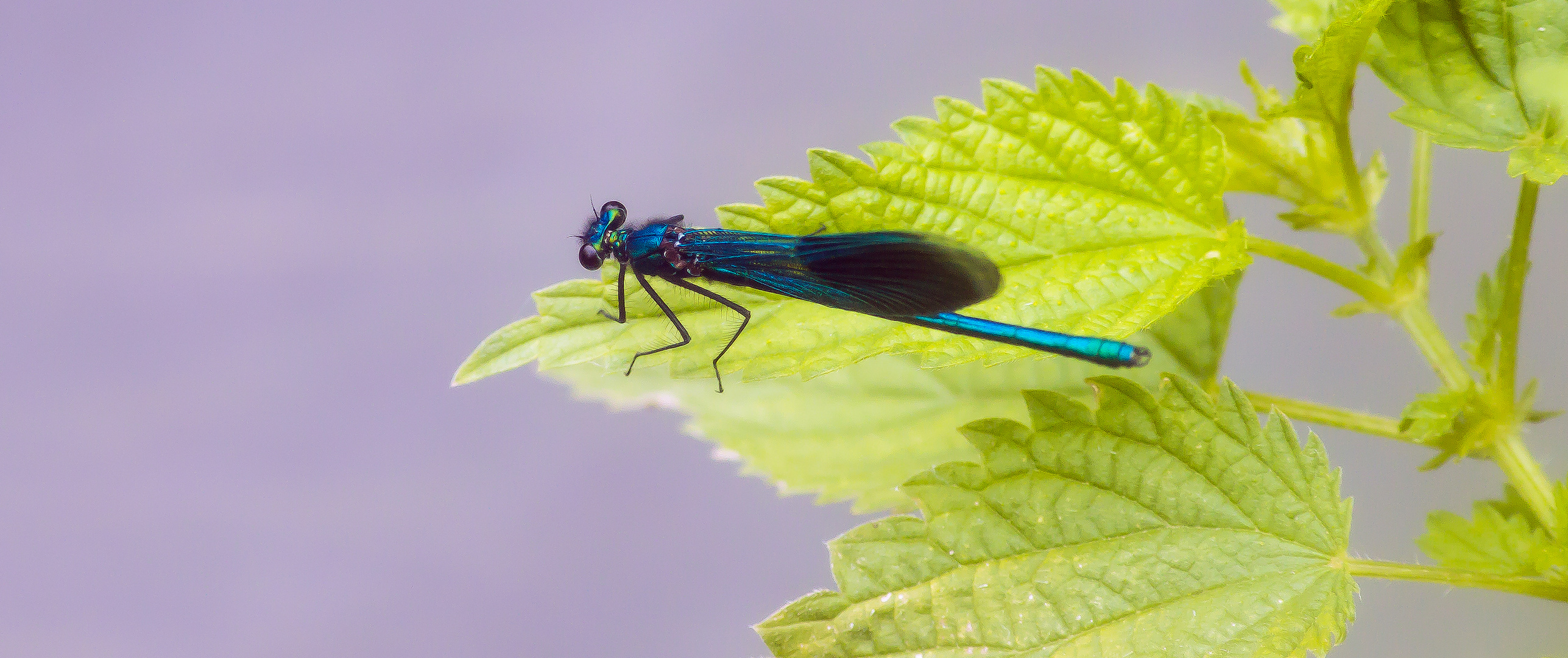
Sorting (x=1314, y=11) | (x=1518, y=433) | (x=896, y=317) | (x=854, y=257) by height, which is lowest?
(x=1518, y=433)

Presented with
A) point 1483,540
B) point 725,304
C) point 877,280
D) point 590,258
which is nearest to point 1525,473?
point 1483,540

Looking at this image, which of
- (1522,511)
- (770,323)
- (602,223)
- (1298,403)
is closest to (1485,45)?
(1298,403)

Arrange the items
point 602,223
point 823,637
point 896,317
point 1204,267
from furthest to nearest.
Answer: point 602,223, point 896,317, point 1204,267, point 823,637

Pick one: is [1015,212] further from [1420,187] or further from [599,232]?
[599,232]

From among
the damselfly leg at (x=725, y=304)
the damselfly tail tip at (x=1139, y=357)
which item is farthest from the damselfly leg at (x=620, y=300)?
the damselfly tail tip at (x=1139, y=357)

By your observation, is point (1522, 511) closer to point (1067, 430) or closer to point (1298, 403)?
point (1298, 403)

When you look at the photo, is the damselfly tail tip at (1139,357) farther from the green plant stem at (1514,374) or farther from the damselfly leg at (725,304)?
the damselfly leg at (725,304)
